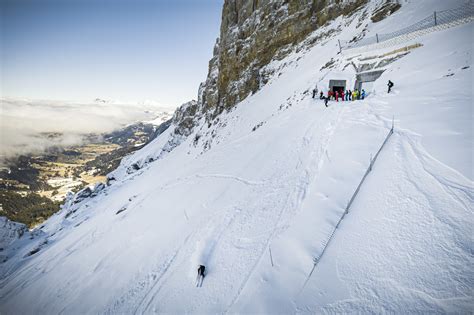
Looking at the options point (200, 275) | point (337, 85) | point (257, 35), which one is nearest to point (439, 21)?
point (337, 85)

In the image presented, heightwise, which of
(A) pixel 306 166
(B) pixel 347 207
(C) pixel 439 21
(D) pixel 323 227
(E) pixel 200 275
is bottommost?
(E) pixel 200 275

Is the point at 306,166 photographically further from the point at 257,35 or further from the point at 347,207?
the point at 257,35

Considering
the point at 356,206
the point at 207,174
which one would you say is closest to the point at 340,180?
the point at 356,206

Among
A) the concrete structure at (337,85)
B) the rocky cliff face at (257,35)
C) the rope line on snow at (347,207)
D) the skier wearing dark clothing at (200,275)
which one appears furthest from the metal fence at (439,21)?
the skier wearing dark clothing at (200,275)

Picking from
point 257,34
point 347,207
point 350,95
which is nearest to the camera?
point 347,207

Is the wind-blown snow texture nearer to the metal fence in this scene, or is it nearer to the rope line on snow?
the rope line on snow
